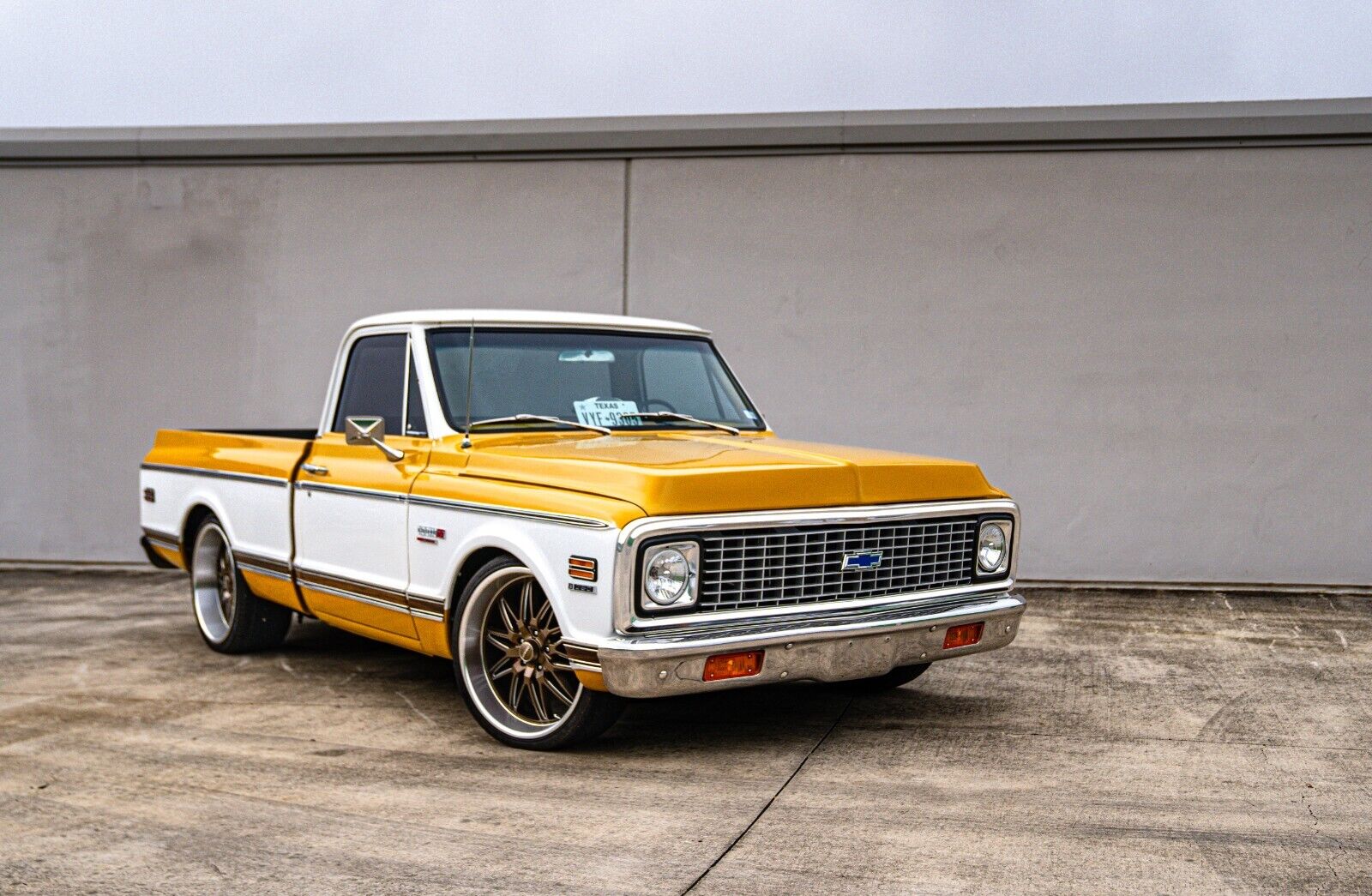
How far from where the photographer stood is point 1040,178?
395 inches

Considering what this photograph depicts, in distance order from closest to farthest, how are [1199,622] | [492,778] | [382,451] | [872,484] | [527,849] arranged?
[527,849] → [492,778] → [872,484] → [382,451] → [1199,622]

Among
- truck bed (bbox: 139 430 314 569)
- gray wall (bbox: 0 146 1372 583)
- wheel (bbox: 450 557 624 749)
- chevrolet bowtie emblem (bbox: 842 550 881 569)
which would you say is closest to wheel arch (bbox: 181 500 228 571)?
truck bed (bbox: 139 430 314 569)

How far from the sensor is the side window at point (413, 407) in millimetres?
6051

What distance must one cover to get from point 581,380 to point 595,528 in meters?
1.55

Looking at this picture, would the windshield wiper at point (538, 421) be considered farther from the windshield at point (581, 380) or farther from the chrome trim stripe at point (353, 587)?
the chrome trim stripe at point (353, 587)

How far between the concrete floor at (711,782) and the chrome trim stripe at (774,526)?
58 cm

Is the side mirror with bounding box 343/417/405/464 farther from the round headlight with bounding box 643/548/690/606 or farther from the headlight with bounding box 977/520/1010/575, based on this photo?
the headlight with bounding box 977/520/1010/575

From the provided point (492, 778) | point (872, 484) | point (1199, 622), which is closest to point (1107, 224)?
point (1199, 622)

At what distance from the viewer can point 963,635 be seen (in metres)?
5.55

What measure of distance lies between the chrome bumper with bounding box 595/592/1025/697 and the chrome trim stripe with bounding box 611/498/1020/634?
4 cm

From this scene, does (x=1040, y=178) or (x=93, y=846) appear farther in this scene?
(x=1040, y=178)

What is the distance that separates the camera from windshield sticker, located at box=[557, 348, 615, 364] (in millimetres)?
6229

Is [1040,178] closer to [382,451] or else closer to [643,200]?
[643,200]

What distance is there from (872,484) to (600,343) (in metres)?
1.68
